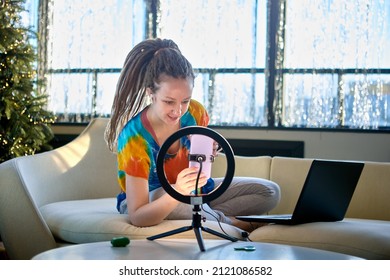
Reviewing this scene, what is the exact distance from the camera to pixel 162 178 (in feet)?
5.83

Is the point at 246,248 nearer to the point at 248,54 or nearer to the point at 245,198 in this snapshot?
the point at 245,198

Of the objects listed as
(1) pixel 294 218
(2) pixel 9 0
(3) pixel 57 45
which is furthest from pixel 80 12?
(1) pixel 294 218

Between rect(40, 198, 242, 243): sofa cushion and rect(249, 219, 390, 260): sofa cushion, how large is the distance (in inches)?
5.2

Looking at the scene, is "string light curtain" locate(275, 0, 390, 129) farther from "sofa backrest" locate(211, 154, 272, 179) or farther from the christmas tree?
"sofa backrest" locate(211, 154, 272, 179)

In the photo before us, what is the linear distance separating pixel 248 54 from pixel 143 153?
2763 mm

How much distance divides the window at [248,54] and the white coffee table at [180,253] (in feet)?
10.0

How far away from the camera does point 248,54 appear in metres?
4.96

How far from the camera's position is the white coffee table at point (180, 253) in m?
1.69

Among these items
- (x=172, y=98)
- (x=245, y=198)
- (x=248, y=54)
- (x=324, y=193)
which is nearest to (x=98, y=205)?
(x=245, y=198)

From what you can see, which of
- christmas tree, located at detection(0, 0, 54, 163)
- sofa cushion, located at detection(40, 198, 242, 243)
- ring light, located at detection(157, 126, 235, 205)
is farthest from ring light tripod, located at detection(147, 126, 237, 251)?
christmas tree, located at detection(0, 0, 54, 163)

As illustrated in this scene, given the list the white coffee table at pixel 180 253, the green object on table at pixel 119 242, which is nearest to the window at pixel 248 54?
the white coffee table at pixel 180 253

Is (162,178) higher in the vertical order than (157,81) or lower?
lower

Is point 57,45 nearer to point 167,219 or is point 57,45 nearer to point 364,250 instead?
point 167,219

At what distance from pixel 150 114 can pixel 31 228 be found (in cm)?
62
